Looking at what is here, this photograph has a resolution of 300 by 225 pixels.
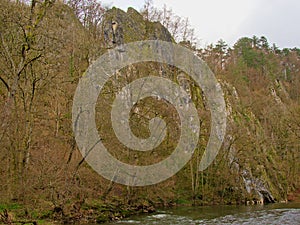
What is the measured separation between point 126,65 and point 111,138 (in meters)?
6.70

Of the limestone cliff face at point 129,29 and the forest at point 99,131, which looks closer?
the forest at point 99,131

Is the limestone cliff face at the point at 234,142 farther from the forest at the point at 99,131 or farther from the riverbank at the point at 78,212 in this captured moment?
the riverbank at the point at 78,212

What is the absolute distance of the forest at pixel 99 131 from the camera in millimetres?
15341

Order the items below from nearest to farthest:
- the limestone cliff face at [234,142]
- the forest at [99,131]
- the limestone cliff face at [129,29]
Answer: the forest at [99,131], the limestone cliff face at [129,29], the limestone cliff face at [234,142]

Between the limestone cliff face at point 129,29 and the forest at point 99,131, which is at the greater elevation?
the limestone cliff face at point 129,29

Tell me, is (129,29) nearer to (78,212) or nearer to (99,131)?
(99,131)

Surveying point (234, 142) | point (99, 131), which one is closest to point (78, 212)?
point (99, 131)

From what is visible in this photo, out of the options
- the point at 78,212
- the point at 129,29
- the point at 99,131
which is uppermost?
the point at 129,29

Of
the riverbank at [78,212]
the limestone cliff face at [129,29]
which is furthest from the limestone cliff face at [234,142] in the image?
the riverbank at [78,212]

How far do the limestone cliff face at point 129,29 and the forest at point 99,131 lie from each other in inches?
6.4

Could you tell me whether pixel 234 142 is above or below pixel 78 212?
above

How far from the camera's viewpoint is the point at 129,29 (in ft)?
145

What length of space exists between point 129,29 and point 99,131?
23.5m

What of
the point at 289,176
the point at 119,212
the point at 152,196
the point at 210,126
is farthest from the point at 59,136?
the point at 289,176
